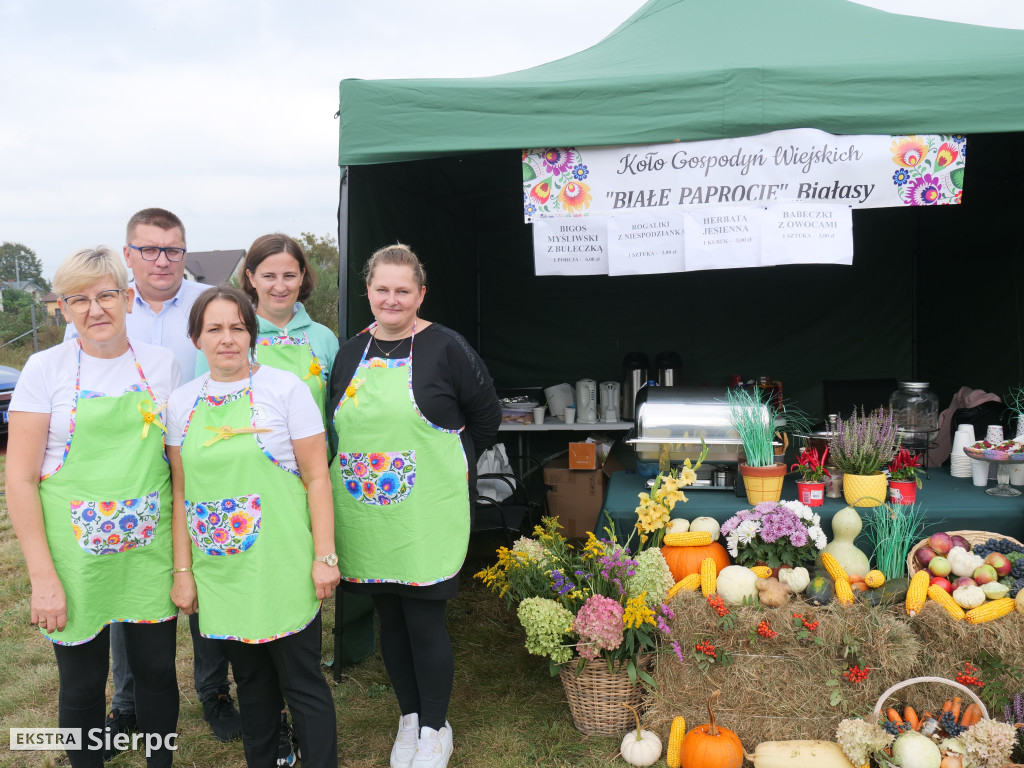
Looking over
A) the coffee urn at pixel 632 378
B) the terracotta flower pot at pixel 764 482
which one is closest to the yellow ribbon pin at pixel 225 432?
the terracotta flower pot at pixel 764 482

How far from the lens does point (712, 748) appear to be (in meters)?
2.34

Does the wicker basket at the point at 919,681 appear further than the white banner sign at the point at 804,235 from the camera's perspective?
No

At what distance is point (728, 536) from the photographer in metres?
2.88

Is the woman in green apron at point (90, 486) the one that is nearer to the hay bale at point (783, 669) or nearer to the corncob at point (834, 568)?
the hay bale at point (783, 669)

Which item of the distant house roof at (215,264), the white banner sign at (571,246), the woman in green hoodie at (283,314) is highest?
the distant house roof at (215,264)

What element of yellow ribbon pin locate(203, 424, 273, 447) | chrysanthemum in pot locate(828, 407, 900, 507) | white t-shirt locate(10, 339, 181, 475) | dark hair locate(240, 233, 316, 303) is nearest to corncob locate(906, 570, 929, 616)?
chrysanthemum in pot locate(828, 407, 900, 507)

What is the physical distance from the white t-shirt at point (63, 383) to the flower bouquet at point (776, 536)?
2.02 metres

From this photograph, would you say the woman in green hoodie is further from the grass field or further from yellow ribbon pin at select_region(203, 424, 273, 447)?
the grass field

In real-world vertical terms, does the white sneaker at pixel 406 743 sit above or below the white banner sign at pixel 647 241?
below

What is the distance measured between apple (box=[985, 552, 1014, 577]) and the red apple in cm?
3

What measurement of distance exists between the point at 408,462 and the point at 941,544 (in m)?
1.90

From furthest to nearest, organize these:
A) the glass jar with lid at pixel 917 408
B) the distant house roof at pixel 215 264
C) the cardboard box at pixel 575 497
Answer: the distant house roof at pixel 215 264 < the cardboard box at pixel 575 497 < the glass jar with lid at pixel 917 408

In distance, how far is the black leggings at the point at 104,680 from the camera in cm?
207

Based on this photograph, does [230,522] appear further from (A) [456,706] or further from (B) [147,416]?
(A) [456,706]
